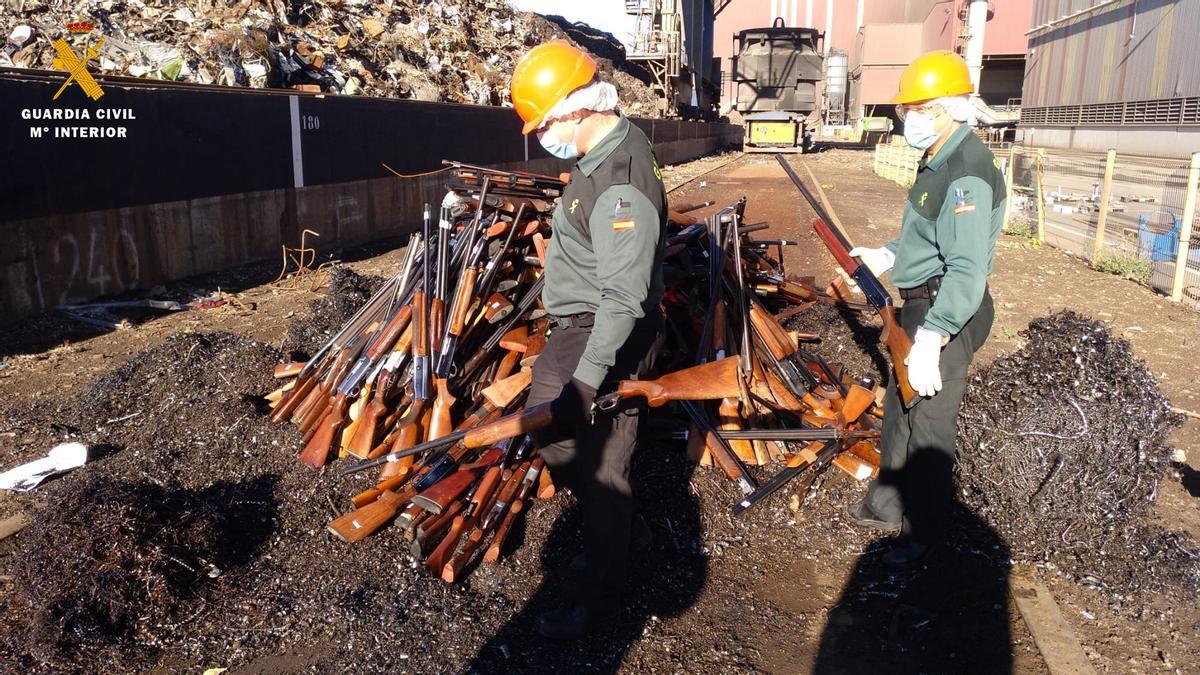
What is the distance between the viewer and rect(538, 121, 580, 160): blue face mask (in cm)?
294

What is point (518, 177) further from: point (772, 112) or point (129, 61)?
point (772, 112)

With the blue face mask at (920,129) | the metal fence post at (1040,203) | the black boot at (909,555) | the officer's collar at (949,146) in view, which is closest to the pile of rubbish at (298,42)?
the blue face mask at (920,129)

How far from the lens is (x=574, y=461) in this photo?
10.5ft

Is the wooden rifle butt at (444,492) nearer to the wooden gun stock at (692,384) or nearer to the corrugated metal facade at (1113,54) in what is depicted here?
the wooden gun stock at (692,384)

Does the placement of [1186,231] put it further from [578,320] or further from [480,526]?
[480,526]

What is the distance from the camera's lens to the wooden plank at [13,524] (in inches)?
152

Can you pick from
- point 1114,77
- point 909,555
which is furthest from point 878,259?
point 1114,77

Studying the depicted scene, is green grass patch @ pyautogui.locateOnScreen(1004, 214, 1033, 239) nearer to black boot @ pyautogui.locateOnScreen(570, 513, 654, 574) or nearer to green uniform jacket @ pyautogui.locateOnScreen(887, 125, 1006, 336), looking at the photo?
green uniform jacket @ pyautogui.locateOnScreen(887, 125, 1006, 336)

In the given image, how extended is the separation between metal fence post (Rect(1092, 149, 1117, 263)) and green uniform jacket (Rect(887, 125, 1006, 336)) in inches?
360

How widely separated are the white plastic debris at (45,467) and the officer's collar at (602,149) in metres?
3.58

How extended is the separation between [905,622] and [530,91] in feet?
8.75

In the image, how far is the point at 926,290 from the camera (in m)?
3.62

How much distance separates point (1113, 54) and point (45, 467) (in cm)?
3369

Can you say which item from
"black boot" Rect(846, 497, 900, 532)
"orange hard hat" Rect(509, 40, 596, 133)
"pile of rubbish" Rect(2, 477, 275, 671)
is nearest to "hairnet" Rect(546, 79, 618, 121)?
"orange hard hat" Rect(509, 40, 596, 133)
